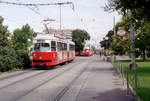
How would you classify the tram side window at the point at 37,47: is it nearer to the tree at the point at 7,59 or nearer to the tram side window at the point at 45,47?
the tram side window at the point at 45,47

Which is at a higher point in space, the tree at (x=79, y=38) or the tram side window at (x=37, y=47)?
the tree at (x=79, y=38)

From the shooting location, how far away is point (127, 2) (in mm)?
6484

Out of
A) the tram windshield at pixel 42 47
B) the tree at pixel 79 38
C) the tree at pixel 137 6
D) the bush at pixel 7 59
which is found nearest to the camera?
the tree at pixel 137 6

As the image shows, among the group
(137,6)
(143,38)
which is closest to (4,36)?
(143,38)

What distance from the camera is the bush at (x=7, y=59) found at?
21.0 meters

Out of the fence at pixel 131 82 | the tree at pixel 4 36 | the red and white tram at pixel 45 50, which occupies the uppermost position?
the tree at pixel 4 36

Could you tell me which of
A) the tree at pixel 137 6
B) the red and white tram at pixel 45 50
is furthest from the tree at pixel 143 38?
the red and white tram at pixel 45 50

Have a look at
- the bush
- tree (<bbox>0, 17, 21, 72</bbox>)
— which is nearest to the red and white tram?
tree (<bbox>0, 17, 21, 72</bbox>)

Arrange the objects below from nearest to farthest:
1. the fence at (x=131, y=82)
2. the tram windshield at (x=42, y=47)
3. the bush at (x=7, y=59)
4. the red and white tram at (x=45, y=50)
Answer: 1. the fence at (x=131, y=82)
2. the bush at (x=7, y=59)
3. the red and white tram at (x=45, y=50)
4. the tram windshield at (x=42, y=47)

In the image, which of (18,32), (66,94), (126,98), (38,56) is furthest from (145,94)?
(18,32)

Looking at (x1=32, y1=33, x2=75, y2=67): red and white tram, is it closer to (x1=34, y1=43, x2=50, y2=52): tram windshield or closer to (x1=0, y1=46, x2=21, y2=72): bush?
(x1=34, y1=43, x2=50, y2=52): tram windshield

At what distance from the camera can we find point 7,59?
21.4 meters

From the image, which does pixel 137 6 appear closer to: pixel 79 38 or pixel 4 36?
pixel 4 36

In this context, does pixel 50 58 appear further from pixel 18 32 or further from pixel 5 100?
pixel 18 32
